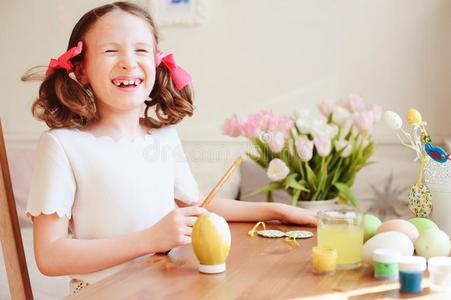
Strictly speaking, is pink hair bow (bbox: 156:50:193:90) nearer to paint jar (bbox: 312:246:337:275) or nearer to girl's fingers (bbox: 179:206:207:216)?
girl's fingers (bbox: 179:206:207:216)

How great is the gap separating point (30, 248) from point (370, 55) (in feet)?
4.94

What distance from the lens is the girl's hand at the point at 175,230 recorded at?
45.4 inches

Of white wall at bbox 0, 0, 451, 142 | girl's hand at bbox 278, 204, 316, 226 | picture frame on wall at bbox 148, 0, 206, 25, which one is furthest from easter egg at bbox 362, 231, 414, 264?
picture frame on wall at bbox 148, 0, 206, 25

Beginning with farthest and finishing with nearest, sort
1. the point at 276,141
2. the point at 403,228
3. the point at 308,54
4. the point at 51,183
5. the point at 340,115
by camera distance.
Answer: the point at 308,54
the point at 340,115
the point at 276,141
the point at 51,183
the point at 403,228

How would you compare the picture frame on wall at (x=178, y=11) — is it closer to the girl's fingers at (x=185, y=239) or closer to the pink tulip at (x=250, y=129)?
the pink tulip at (x=250, y=129)

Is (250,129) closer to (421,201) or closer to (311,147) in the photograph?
(311,147)

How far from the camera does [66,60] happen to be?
4.41ft

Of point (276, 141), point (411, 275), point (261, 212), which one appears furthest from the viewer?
point (276, 141)

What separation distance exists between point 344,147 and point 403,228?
0.75m

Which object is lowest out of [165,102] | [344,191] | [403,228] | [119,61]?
[344,191]

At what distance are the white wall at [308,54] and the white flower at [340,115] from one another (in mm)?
778

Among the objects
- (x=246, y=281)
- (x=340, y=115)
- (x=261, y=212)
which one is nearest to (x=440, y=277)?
(x=246, y=281)

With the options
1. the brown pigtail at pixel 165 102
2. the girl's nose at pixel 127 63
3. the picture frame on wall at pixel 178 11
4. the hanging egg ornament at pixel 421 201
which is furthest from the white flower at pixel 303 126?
the picture frame on wall at pixel 178 11

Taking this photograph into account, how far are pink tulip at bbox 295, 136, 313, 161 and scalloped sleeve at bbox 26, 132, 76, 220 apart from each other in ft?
2.36
